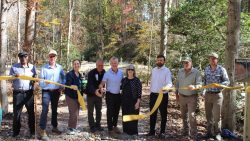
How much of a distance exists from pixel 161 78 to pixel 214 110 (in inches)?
53.0

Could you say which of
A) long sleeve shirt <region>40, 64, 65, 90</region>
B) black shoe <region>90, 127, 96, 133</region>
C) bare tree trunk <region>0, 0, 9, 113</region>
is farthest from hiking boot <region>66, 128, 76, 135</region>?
bare tree trunk <region>0, 0, 9, 113</region>

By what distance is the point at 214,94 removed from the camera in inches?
296

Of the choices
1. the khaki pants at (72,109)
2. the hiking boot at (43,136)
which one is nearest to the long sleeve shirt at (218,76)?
the khaki pants at (72,109)

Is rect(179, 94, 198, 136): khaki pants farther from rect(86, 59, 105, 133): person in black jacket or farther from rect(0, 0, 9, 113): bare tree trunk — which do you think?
rect(0, 0, 9, 113): bare tree trunk

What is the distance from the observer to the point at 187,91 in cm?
749

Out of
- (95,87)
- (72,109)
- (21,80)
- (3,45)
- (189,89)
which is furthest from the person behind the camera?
(3,45)

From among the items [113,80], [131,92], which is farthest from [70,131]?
[131,92]

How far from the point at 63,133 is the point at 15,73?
5.71 feet

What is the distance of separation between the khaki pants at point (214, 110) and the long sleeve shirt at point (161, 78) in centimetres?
91

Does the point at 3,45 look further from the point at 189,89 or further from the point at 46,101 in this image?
the point at 189,89

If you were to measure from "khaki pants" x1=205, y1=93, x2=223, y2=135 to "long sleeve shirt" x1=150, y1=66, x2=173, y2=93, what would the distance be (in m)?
0.91

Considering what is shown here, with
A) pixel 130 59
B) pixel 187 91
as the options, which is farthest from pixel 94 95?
pixel 130 59

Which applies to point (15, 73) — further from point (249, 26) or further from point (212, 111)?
point (249, 26)

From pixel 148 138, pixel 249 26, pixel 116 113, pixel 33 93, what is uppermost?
pixel 249 26
